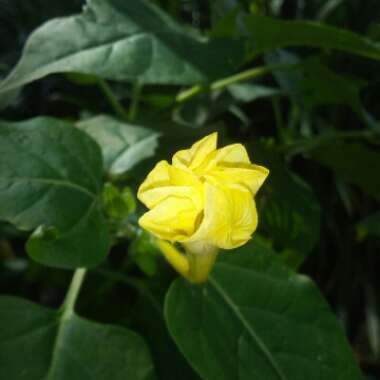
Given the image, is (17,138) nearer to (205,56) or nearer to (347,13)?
(205,56)

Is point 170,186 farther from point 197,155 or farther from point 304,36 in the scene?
point 304,36

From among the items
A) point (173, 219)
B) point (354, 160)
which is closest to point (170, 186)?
point (173, 219)

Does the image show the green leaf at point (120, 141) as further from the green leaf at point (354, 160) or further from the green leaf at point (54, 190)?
the green leaf at point (354, 160)

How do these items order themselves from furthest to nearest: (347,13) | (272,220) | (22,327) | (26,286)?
1. (347,13)
2. (26,286)
3. (272,220)
4. (22,327)

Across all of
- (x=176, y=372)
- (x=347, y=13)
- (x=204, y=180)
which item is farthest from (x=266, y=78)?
(x=204, y=180)

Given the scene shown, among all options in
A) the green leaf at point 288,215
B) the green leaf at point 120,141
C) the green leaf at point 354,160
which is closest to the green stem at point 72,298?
the green leaf at point 120,141

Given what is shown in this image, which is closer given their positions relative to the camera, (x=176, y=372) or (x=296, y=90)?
(x=176, y=372)
